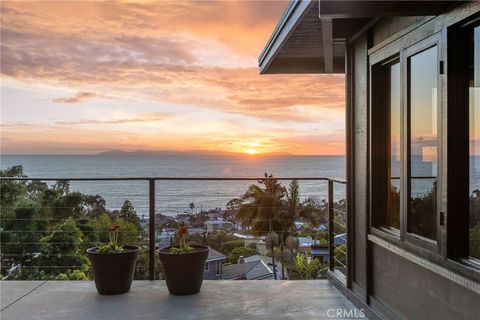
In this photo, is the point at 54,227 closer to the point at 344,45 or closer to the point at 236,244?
the point at 236,244

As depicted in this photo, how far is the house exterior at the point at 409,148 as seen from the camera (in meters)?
2.31

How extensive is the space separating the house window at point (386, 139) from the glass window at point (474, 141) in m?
0.96

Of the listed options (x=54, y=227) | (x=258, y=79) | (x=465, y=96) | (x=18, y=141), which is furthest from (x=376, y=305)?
(x=258, y=79)

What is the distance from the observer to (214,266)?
16.8ft

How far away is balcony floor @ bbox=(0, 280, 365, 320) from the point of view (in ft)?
12.2

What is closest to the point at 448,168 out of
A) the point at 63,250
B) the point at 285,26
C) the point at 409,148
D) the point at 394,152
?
the point at 409,148

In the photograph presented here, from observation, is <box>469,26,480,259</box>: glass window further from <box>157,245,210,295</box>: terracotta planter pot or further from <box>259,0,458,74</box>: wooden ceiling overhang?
<box>157,245,210,295</box>: terracotta planter pot

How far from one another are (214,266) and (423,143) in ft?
9.87

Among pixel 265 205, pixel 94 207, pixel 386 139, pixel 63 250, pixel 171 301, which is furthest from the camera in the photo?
pixel 265 205

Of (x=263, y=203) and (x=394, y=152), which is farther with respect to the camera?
(x=263, y=203)

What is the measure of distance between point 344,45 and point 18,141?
11.9 m

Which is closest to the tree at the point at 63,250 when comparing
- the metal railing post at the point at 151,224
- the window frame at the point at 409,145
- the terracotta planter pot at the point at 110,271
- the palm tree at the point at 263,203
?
the metal railing post at the point at 151,224

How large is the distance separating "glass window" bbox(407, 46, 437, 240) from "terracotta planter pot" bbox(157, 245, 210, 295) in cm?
207

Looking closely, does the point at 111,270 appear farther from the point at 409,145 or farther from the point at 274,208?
the point at 274,208
